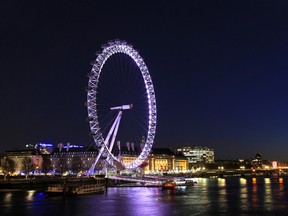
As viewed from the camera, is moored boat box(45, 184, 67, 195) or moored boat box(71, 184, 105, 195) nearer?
moored boat box(45, 184, 67, 195)

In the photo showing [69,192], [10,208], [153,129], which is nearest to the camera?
[10,208]

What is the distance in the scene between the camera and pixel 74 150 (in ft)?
538

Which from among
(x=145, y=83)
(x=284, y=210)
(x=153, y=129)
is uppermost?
(x=145, y=83)

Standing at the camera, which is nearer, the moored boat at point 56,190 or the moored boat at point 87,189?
the moored boat at point 56,190

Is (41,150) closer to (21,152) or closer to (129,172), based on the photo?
(21,152)

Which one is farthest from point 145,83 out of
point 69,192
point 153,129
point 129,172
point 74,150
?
point 74,150

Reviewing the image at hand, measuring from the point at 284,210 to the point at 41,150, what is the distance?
14069cm

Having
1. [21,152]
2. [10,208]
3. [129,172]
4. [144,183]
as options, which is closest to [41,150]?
[21,152]

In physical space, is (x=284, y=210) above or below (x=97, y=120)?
below

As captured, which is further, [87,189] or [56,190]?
[87,189]

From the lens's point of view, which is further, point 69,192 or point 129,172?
point 129,172

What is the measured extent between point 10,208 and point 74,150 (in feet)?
418

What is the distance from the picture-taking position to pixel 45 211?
118 feet

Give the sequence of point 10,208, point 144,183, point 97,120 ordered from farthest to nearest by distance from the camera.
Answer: point 144,183 < point 97,120 < point 10,208
